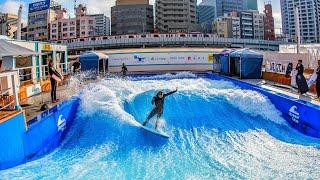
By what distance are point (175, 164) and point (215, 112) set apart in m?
6.25

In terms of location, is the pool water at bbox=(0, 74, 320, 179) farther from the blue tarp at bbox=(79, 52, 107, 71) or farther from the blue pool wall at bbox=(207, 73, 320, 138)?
the blue tarp at bbox=(79, 52, 107, 71)

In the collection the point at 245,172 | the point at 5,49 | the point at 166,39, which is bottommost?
the point at 245,172

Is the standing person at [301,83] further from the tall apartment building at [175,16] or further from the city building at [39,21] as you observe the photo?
the city building at [39,21]

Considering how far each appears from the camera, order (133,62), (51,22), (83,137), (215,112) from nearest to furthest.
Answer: (83,137), (215,112), (133,62), (51,22)

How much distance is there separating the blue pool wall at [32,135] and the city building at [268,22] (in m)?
137

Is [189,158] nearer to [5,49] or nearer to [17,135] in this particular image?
[17,135]

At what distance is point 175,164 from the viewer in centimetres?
881

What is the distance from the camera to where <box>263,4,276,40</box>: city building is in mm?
141925

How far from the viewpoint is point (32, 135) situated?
9.79 meters

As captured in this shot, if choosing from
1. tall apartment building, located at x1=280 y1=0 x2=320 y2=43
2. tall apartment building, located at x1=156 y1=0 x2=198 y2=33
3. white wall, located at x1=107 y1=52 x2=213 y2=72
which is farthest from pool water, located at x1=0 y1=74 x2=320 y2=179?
tall apartment building, located at x1=280 y1=0 x2=320 y2=43

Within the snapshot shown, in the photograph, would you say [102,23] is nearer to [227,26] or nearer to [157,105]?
[227,26]

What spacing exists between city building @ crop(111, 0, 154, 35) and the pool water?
108m

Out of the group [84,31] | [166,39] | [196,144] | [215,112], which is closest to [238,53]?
[215,112]

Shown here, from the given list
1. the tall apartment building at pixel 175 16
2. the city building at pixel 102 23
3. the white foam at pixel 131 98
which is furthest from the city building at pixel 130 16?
the white foam at pixel 131 98
